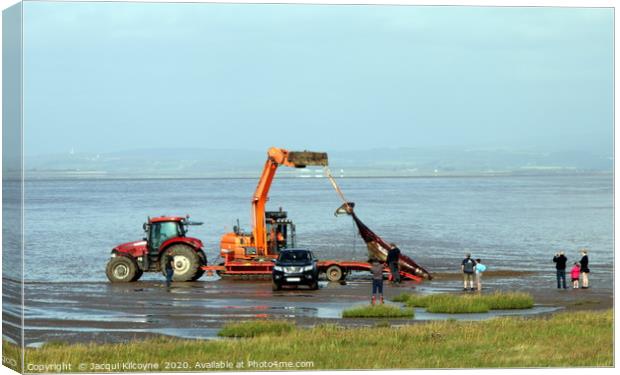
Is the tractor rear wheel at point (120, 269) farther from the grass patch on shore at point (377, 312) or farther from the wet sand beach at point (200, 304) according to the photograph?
the grass patch on shore at point (377, 312)

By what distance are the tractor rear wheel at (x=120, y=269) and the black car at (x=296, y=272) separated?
500 cm

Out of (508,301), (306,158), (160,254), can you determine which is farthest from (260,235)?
(508,301)

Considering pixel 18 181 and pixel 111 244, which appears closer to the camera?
pixel 18 181

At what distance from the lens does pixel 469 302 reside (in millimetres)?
35250

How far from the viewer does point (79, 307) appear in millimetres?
36781

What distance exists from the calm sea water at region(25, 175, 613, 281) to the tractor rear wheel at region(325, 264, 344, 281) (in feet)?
26.7

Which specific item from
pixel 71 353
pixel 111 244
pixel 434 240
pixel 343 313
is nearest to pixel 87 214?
pixel 111 244

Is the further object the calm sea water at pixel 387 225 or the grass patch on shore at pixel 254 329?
the calm sea water at pixel 387 225

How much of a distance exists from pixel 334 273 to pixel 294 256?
2515mm

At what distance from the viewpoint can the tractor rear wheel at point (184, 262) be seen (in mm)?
43375

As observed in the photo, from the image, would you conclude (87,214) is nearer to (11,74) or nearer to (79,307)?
(79,307)

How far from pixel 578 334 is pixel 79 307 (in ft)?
43.9

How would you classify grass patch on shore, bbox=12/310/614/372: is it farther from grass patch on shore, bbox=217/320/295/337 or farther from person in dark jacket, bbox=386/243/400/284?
person in dark jacket, bbox=386/243/400/284

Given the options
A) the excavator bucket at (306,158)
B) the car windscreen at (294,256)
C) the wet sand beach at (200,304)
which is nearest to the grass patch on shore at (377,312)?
the wet sand beach at (200,304)
